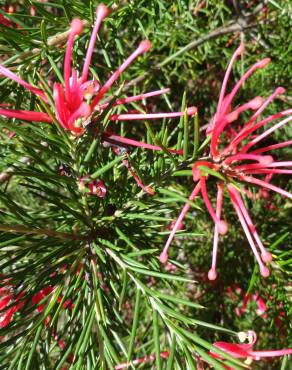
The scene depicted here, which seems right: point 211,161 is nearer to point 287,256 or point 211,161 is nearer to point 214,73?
point 287,256

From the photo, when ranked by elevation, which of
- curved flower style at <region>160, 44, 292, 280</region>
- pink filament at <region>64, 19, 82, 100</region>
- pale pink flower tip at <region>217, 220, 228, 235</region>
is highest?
pink filament at <region>64, 19, 82, 100</region>

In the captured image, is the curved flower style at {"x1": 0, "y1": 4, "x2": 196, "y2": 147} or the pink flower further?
the pink flower

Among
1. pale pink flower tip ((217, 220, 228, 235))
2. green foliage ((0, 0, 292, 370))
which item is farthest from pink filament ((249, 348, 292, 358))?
pale pink flower tip ((217, 220, 228, 235))

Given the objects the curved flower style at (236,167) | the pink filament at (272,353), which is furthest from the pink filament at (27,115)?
the pink filament at (272,353)

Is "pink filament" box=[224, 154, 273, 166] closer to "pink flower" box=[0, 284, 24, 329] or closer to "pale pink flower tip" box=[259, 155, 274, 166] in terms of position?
"pale pink flower tip" box=[259, 155, 274, 166]

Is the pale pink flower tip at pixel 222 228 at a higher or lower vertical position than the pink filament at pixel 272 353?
higher

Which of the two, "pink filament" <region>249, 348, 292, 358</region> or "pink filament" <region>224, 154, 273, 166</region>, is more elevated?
"pink filament" <region>224, 154, 273, 166</region>

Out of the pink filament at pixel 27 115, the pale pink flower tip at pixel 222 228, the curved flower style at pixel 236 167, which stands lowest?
the pale pink flower tip at pixel 222 228

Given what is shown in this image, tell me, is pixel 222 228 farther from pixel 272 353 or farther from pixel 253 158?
pixel 272 353

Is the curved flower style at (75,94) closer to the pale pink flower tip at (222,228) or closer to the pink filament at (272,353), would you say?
the pale pink flower tip at (222,228)

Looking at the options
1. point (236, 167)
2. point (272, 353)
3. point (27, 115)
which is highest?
point (27, 115)

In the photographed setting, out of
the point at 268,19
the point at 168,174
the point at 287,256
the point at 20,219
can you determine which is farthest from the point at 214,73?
the point at 20,219

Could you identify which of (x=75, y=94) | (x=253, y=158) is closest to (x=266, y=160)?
(x=253, y=158)
